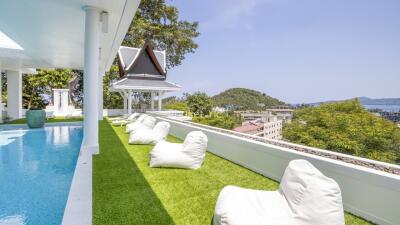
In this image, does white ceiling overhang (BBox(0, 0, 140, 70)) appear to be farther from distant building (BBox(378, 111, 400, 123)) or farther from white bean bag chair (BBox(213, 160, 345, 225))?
distant building (BBox(378, 111, 400, 123))

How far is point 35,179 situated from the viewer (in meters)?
5.37

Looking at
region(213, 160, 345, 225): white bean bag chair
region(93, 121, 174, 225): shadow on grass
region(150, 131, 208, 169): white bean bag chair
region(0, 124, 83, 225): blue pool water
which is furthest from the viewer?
region(150, 131, 208, 169): white bean bag chair

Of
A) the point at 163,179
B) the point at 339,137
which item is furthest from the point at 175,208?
the point at 339,137

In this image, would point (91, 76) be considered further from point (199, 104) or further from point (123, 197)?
point (199, 104)

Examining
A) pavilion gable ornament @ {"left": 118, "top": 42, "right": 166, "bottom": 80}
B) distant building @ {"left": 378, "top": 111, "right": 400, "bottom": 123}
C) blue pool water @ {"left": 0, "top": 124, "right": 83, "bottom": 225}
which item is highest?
pavilion gable ornament @ {"left": 118, "top": 42, "right": 166, "bottom": 80}

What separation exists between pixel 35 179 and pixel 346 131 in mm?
10090

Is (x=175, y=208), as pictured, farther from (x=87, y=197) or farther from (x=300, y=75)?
(x=300, y=75)

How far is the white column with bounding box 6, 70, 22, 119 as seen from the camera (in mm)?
17250

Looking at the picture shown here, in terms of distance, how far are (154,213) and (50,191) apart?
105 inches

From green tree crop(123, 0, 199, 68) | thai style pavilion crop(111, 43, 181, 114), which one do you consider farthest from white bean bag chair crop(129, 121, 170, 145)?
green tree crop(123, 0, 199, 68)

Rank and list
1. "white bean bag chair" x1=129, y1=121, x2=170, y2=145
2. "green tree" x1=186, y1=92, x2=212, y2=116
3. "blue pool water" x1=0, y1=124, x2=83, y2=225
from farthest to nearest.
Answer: "green tree" x1=186, y1=92, x2=212, y2=116 < "white bean bag chair" x1=129, y1=121, x2=170, y2=145 < "blue pool water" x1=0, y1=124, x2=83, y2=225

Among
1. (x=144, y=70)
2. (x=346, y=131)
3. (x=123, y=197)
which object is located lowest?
(x=123, y=197)

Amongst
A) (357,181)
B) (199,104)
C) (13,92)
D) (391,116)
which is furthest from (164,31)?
(357,181)

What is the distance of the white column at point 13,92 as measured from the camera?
56.6 ft
